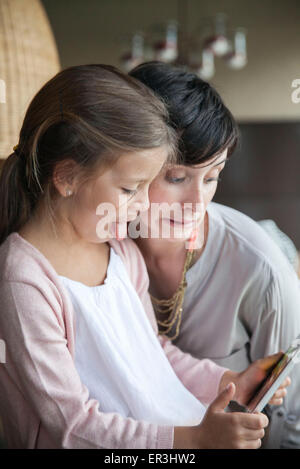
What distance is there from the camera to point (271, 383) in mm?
688

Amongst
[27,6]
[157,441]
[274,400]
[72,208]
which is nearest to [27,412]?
[157,441]

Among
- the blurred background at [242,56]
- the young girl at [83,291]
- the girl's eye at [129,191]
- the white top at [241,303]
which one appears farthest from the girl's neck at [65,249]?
the blurred background at [242,56]

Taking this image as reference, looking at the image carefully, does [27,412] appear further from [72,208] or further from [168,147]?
[168,147]

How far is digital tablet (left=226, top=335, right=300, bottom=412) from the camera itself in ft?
2.23

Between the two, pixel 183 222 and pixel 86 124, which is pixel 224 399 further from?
pixel 86 124

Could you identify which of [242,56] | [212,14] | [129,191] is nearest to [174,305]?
[129,191]

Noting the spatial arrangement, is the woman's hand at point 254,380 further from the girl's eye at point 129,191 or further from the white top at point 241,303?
the girl's eye at point 129,191

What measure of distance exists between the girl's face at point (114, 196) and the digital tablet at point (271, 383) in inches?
11.8

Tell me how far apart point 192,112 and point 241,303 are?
0.36 meters

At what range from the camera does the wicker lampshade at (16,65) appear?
0.77 m

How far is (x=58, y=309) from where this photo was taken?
656mm

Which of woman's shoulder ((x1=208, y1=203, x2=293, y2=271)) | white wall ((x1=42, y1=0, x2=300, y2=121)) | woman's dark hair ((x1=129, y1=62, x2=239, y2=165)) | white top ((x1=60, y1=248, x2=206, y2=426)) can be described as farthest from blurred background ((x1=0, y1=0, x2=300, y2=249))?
white top ((x1=60, y1=248, x2=206, y2=426))
